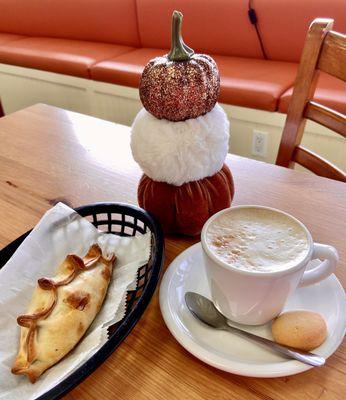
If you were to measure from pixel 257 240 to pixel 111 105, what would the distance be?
5.97 feet

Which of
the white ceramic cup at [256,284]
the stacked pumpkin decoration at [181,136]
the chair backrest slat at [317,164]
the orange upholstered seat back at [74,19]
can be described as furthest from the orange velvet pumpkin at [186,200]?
the orange upholstered seat back at [74,19]

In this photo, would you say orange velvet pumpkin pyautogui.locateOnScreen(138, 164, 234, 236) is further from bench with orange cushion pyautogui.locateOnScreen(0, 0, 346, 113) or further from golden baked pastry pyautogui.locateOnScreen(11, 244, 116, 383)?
bench with orange cushion pyautogui.locateOnScreen(0, 0, 346, 113)

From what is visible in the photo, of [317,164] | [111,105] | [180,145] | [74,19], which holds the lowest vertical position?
[111,105]

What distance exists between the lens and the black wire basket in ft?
1.22

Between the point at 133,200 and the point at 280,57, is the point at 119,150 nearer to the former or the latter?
the point at 133,200

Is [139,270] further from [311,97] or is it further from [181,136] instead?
[311,97]

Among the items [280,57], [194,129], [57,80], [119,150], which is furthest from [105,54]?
[194,129]

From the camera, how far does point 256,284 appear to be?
1.31 ft

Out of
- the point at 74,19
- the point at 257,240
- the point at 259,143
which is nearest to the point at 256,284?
the point at 257,240

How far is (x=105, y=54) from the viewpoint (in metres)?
2.21

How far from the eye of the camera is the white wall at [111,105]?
1.58m

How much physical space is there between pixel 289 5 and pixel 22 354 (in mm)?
1797

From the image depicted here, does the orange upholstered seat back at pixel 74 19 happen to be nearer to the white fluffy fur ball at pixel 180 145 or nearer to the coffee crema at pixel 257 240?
the white fluffy fur ball at pixel 180 145

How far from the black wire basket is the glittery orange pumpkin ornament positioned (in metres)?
0.15
